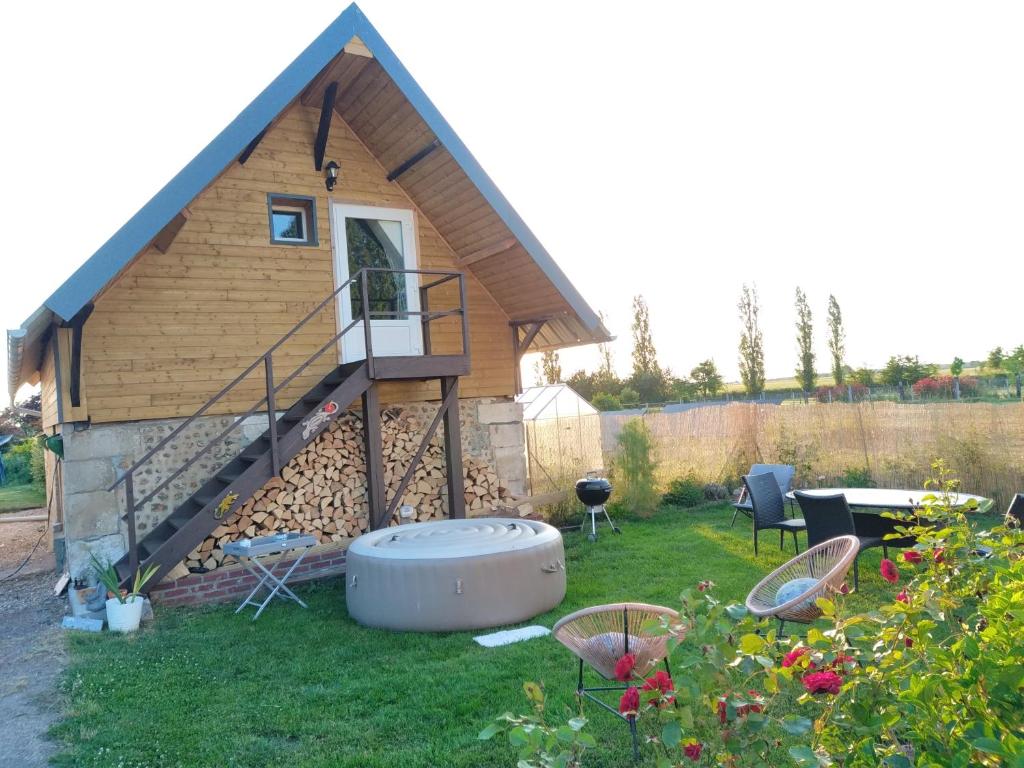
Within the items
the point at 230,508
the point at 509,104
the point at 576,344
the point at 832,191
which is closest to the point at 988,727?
the point at 230,508

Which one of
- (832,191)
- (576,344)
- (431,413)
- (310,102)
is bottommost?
(431,413)

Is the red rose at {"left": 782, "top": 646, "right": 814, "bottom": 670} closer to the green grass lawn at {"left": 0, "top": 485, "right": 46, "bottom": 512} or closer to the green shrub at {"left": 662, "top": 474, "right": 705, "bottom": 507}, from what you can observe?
the green shrub at {"left": 662, "top": 474, "right": 705, "bottom": 507}

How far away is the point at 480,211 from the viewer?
29.2 feet

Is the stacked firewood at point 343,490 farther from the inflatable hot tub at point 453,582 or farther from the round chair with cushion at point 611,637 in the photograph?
the round chair with cushion at point 611,637

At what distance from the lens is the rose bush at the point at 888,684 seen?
5.35ft

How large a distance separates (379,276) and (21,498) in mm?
14286

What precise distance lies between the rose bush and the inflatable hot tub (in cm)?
378

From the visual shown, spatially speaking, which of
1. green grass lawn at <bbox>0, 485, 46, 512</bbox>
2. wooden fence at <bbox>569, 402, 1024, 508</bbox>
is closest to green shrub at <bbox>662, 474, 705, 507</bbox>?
wooden fence at <bbox>569, 402, 1024, 508</bbox>

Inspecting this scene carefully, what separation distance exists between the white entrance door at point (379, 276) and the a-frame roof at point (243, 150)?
2.79 feet

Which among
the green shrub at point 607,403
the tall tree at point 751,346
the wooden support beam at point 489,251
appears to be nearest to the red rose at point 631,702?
the wooden support beam at point 489,251

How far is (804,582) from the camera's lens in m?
4.51

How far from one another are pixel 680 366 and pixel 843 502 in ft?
107

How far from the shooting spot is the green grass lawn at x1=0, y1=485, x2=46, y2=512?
16812 mm

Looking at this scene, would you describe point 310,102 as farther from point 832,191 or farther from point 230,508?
point 832,191
